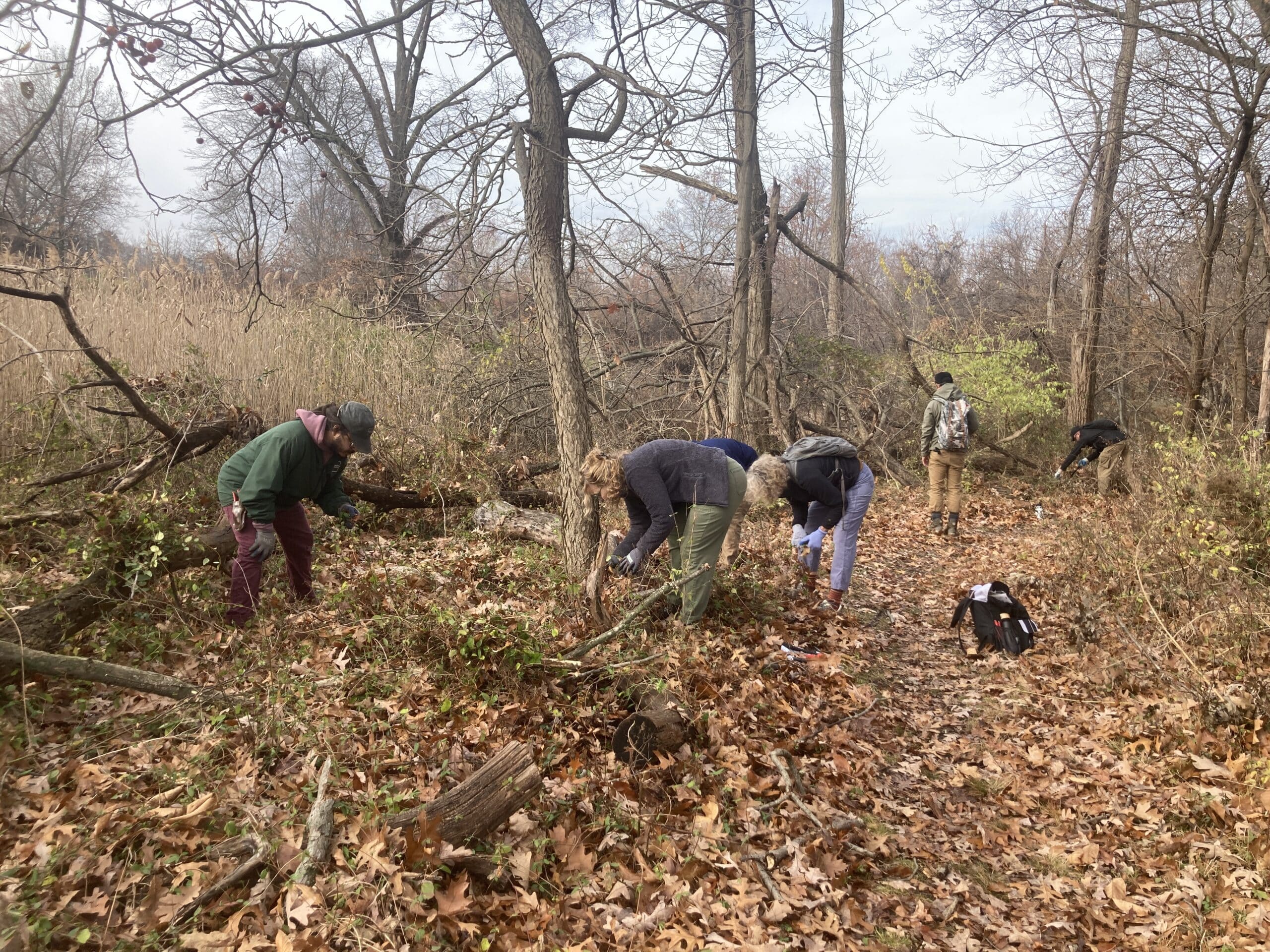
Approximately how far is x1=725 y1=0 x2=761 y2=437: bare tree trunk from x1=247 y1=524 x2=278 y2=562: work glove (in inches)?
256

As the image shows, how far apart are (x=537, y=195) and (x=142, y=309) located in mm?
4459

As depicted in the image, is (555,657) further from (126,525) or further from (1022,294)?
(1022,294)

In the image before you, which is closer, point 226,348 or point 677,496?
point 677,496

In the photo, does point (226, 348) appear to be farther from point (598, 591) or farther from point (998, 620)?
point (998, 620)

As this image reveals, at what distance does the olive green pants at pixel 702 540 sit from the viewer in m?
5.20

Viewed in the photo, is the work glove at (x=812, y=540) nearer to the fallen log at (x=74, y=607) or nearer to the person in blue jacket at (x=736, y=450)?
the person in blue jacket at (x=736, y=450)

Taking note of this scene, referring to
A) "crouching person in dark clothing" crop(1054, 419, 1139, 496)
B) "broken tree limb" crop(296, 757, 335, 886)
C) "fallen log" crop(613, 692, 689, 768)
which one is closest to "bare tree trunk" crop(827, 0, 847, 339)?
"crouching person in dark clothing" crop(1054, 419, 1139, 496)

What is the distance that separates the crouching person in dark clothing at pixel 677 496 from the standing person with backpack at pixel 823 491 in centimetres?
45

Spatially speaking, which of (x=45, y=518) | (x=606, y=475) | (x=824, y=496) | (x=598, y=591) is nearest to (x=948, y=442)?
(x=824, y=496)

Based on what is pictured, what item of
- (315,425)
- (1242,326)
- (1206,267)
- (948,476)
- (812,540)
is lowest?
(812,540)

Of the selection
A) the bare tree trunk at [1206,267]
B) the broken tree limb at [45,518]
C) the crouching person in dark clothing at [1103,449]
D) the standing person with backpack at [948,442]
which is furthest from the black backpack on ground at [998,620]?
the broken tree limb at [45,518]

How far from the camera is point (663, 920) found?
3062mm

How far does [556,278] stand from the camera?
602cm

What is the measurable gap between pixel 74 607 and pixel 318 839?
257 centimetres
